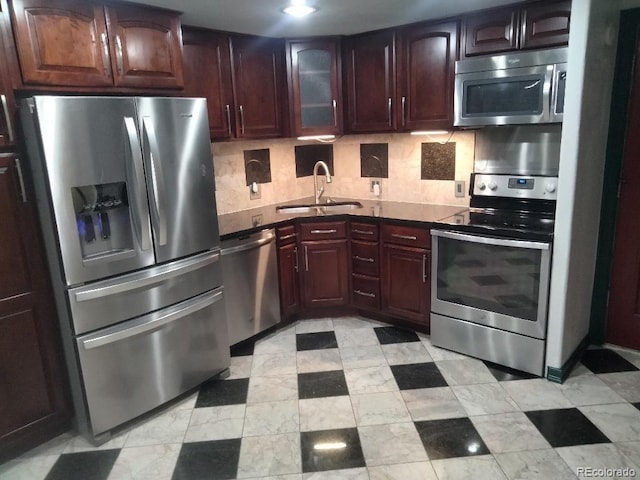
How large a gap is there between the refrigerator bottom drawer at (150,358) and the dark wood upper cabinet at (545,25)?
231 cm

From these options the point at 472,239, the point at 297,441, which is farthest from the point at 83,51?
the point at 472,239

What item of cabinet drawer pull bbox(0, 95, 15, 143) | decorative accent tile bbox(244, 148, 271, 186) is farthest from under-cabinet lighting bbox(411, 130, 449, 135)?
cabinet drawer pull bbox(0, 95, 15, 143)

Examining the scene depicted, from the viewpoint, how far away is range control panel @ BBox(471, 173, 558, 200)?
2848 mm

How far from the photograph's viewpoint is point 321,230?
3.38 meters

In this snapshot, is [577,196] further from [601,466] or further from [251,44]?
[251,44]

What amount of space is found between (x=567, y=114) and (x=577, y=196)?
0.44 meters

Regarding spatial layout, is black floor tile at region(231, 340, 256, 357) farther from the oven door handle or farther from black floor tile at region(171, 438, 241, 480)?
the oven door handle

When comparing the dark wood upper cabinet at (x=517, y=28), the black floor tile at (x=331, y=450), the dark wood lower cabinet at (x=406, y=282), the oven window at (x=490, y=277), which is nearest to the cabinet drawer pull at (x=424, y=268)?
the dark wood lower cabinet at (x=406, y=282)

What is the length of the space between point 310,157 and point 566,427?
2.76 m

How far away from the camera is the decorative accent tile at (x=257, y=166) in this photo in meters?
3.61

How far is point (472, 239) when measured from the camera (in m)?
2.73

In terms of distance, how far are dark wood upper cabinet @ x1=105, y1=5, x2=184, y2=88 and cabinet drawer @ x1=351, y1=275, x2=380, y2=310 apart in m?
1.85

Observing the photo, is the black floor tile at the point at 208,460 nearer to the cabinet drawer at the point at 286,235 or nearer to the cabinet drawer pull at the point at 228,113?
the cabinet drawer at the point at 286,235

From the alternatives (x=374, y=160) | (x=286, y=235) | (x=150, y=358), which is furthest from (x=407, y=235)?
(x=150, y=358)
